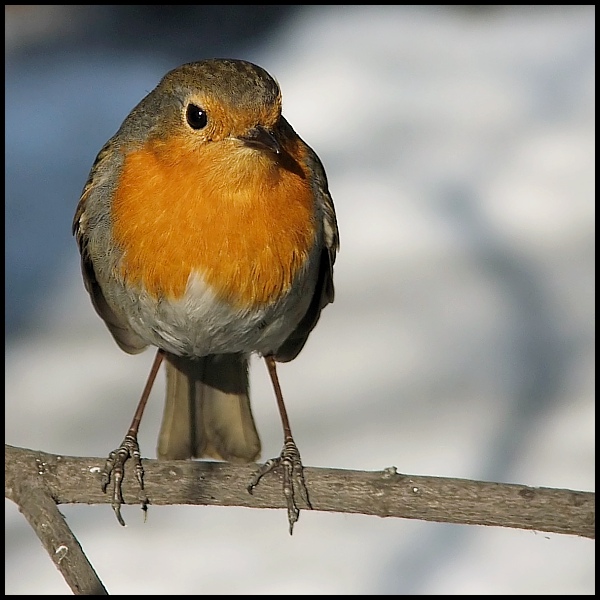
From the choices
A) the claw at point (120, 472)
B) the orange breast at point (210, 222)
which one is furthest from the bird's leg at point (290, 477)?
the orange breast at point (210, 222)

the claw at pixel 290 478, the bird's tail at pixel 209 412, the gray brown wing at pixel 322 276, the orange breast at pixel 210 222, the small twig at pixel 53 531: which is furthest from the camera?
the bird's tail at pixel 209 412

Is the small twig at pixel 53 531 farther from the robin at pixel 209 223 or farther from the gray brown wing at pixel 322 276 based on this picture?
the gray brown wing at pixel 322 276

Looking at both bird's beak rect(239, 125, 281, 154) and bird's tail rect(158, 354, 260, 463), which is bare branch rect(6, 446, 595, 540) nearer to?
bird's tail rect(158, 354, 260, 463)

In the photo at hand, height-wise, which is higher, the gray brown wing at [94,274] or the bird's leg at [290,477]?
the gray brown wing at [94,274]

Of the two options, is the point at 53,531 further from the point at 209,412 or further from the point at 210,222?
the point at 209,412

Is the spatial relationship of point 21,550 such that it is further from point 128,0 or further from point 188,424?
point 128,0

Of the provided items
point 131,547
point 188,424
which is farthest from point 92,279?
point 131,547
